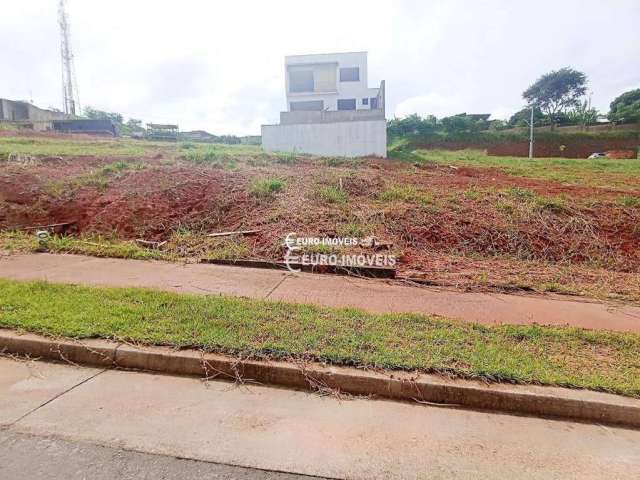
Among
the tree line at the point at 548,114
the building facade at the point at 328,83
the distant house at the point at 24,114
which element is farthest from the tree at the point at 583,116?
the distant house at the point at 24,114

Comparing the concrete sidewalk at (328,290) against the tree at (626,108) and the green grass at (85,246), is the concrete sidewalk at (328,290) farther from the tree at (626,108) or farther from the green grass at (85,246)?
the tree at (626,108)

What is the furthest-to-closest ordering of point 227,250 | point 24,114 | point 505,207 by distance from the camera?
1. point 24,114
2. point 505,207
3. point 227,250

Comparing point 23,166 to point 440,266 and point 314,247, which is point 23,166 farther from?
point 440,266

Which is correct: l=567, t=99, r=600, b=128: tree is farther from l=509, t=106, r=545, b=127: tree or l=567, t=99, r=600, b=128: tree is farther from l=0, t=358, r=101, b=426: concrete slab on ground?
l=0, t=358, r=101, b=426: concrete slab on ground

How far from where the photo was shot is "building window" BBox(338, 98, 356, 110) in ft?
146

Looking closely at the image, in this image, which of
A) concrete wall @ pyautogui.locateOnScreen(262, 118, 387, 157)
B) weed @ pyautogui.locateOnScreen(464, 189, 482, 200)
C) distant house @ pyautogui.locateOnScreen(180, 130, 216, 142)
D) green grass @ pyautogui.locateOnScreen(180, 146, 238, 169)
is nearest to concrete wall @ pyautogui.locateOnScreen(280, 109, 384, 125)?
concrete wall @ pyautogui.locateOnScreen(262, 118, 387, 157)

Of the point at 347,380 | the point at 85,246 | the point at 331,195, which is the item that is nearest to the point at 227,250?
the point at 85,246

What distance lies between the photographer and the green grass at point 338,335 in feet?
9.91

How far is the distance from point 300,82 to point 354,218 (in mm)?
41124

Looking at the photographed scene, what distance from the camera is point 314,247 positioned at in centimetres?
649

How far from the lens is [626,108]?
40656 millimetres

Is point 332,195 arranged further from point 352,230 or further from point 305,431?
point 305,431

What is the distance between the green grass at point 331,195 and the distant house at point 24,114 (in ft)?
109

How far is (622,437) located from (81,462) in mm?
3444
